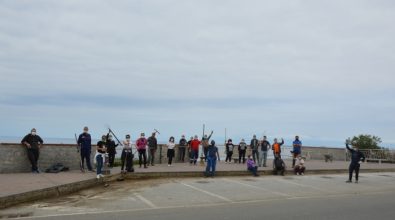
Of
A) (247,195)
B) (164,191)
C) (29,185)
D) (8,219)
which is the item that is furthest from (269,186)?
(8,219)

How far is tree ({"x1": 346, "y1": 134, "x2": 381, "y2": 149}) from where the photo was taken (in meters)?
36.2

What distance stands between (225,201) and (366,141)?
26341 mm

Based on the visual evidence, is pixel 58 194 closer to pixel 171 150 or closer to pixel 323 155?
pixel 171 150

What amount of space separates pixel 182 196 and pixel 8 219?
17.9 ft

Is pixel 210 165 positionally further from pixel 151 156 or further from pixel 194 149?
pixel 194 149

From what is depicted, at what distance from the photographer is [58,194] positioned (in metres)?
14.5

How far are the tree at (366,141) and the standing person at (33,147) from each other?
84.3 ft

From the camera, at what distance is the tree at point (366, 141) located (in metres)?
36.2

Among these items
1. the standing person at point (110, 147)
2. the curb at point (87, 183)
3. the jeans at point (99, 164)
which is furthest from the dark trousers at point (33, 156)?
the standing person at point (110, 147)

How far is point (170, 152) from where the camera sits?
77.4 feet

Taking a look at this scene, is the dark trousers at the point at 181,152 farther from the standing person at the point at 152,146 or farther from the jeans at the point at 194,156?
the standing person at the point at 152,146

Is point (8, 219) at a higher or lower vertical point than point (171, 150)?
lower

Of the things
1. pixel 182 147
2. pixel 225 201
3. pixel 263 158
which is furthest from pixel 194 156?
pixel 225 201

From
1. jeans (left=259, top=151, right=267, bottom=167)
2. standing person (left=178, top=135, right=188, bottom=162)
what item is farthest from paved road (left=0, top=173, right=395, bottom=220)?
standing person (left=178, top=135, right=188, bottom=162)
